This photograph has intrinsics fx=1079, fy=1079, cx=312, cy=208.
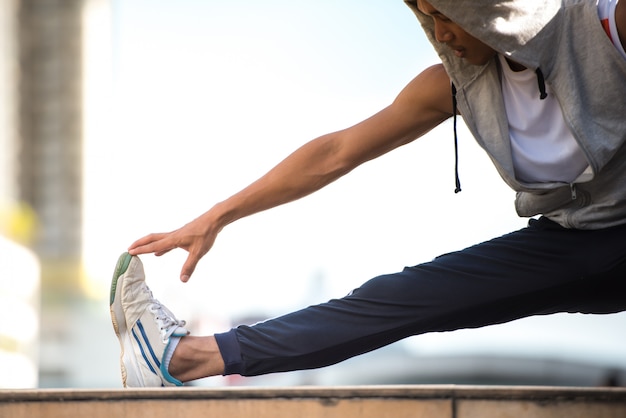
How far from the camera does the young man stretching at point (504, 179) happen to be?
3113 mm

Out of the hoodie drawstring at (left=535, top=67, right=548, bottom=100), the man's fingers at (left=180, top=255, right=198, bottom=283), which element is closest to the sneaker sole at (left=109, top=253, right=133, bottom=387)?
the man's fingers at (left=180, top=255, right=198, bottom=283)

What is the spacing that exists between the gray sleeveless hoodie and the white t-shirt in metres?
0.04

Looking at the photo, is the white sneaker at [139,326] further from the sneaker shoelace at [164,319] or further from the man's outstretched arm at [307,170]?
the man's outstretched arm at [307,170]

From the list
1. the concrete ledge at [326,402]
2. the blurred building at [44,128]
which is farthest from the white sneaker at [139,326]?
the blurred building at [44,128]

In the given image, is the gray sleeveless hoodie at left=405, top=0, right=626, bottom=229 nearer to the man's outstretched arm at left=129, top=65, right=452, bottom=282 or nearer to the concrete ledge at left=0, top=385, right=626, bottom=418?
the man's outstretched arm at left=129, top=65, right=452, bottom=282

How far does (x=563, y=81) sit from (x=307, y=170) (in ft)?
2.96

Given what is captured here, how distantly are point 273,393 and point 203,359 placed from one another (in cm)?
55

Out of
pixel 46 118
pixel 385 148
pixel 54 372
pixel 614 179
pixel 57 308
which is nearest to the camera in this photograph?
pixel 614 179

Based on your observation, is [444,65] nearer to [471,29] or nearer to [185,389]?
[471,29]

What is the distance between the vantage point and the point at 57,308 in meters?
26.4

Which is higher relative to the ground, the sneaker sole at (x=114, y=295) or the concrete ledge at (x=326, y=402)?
the sneaker sole at (x=114, y=295)

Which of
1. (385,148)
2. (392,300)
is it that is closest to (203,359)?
(392,300)

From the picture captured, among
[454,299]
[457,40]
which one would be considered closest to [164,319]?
[454,299]

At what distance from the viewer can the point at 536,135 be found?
10.6 ft
